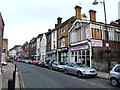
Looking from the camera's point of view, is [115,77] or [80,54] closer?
[115,77]

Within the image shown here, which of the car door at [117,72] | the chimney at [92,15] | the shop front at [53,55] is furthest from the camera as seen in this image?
the shop front at [53,55]

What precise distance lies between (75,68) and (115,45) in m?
11.1

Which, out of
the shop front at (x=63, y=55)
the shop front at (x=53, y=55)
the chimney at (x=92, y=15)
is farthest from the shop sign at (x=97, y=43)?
the shop front at (x=53, y=55)

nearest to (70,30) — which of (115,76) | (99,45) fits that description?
(99,45)

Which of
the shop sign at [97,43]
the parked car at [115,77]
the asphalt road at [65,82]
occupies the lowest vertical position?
the asphalt road at [65,82]

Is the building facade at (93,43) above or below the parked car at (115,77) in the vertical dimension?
above

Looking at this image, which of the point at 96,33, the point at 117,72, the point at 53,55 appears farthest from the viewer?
the point at 53,55

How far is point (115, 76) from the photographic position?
28.7 ft

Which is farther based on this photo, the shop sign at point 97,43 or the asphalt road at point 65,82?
the shop sign at point 97,43

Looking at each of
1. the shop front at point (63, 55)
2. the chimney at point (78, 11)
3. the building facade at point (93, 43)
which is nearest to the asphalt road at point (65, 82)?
the building facade at point (93, 43)

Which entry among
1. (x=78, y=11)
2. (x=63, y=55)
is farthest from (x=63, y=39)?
(x=78, y=11)

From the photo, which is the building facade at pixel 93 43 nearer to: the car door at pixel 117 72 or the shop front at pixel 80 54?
the shop front at pixel 80 54

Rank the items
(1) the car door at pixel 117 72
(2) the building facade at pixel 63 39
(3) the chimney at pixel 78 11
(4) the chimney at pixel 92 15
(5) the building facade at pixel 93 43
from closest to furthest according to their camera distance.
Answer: (1) the car door at pixel 117 72 → (5) the building facade at pixel 93 43 → (4) the chimney at pixel 92 15 → (3) the chimney at pixel 78 11 → (2) the building facade at pixel 63 39

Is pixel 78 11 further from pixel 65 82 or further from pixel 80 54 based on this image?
pixel 65 82
